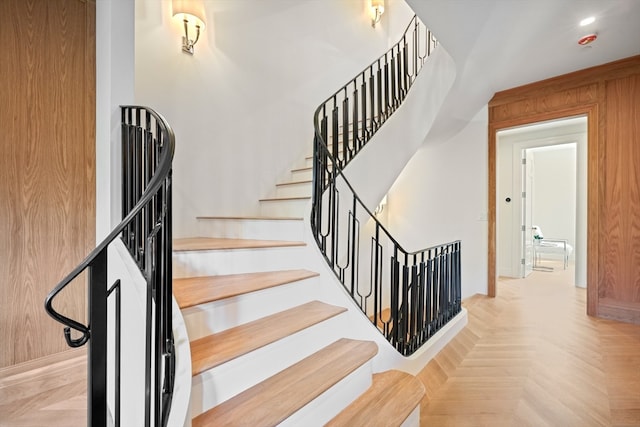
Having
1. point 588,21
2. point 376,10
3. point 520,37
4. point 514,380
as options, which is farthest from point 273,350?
point 376,10

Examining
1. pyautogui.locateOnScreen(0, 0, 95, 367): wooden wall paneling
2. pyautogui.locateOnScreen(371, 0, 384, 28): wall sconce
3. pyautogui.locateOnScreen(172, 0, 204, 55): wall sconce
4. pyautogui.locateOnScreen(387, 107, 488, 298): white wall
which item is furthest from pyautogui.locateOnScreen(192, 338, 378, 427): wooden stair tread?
pyautogui.locateOnScreen(371, 0, 384, 28): wall sconce

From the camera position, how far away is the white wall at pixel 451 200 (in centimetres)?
421

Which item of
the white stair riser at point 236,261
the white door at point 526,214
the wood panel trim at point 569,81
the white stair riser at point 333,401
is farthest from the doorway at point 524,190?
the white stair riser at point 333,401

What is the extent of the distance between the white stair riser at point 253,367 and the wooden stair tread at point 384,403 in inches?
13.8

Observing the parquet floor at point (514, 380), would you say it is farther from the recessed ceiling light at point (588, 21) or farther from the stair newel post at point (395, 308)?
the recessed ceiling light at point (588, 21)

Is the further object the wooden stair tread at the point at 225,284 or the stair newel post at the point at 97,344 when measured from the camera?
the wooden stair tread at the point at 225,284

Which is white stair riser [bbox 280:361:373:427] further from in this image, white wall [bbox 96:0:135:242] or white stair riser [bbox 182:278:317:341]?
white wall [bbox 96:0:135:242]

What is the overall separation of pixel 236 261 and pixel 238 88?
2.07m

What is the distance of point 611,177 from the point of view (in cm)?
323

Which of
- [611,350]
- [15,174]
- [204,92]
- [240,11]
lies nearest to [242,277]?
[15,174]

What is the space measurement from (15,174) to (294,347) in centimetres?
192

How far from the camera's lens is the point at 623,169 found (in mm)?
3160

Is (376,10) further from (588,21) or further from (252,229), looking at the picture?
(252,229)

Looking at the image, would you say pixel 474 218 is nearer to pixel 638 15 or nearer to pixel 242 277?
pixel 638 15
